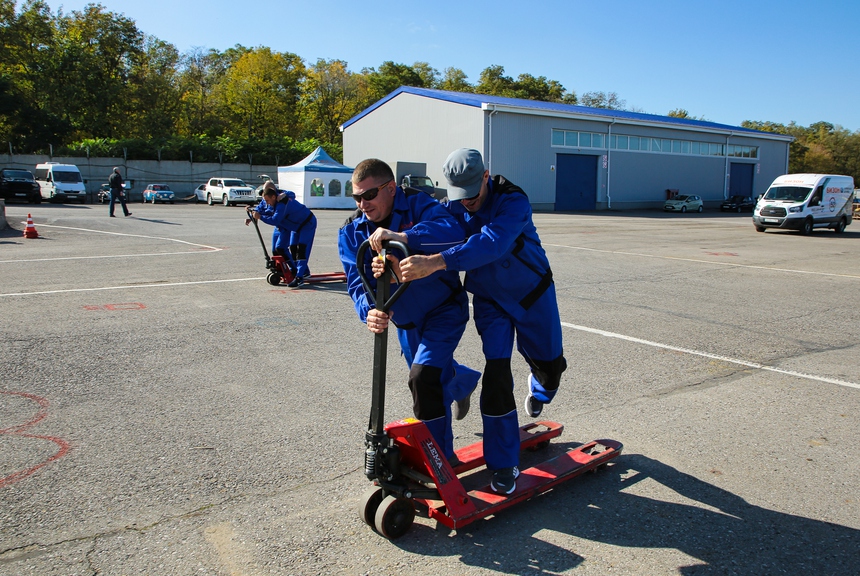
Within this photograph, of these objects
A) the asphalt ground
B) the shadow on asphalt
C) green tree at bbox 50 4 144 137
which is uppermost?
green tree at bbox 50 4 144 137

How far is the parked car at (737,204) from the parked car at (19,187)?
4544 centimetres

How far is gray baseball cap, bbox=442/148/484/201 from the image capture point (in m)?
3.29

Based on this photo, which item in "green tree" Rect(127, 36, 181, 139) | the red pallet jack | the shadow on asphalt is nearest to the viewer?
the shadow on asphalt

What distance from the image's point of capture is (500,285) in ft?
11.4

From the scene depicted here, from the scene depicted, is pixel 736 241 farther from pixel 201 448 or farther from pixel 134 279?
pixel 201 448

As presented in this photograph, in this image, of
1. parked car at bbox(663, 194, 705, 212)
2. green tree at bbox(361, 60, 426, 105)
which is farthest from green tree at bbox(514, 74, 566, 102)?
parked car at bbox(663, 194, 705, 212)

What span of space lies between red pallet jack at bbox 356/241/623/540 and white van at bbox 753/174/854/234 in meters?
24.7

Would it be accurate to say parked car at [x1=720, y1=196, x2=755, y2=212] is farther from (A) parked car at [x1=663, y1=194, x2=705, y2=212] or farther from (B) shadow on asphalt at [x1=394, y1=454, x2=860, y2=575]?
(B) shadow on asphalt at [x1=394, y1=454, x2=860, y2=575]

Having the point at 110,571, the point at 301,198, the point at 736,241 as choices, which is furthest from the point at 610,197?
the point at 110,571

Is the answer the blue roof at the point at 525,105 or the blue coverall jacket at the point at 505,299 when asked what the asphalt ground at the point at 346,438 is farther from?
the blue roof at the point at 525,105

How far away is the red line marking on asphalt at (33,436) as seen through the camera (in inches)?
147

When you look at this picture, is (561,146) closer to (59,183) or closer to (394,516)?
(59,183)

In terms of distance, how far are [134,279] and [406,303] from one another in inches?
349

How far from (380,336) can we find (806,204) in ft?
84.6
